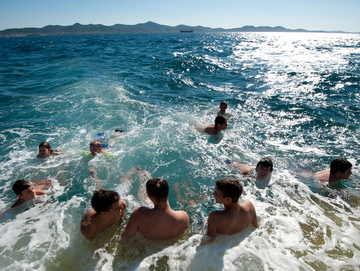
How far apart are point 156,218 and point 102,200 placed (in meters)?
0.82

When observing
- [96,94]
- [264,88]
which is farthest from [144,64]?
[264,88]

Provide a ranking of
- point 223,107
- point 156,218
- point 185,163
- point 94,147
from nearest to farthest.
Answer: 1. point 156,218
2. point 185,163
3. point 94,147
4. point 223,107

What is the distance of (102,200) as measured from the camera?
9.49 ft

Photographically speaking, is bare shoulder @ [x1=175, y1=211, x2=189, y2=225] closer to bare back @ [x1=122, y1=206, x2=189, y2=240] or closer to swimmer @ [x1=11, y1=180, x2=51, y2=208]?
bare back @ [x1=122, y1=206, x2=189, y2=240]

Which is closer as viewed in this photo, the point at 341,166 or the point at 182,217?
the point at 182,217

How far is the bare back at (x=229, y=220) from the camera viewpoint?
118 inches

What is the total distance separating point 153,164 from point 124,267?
2.85 meters

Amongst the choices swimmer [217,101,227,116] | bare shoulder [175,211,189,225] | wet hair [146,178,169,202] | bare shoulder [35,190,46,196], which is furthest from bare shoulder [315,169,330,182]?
bare shoulder [35,190,46,196]

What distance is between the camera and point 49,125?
25.8 ft

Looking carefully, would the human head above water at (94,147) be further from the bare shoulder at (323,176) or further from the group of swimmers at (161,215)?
the bare shoulder at (323,176)

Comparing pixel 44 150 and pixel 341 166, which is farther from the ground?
pixel 341 166

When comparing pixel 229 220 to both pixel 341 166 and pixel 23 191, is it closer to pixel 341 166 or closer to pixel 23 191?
pixel 341 166

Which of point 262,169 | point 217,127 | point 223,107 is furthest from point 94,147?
point 223,107

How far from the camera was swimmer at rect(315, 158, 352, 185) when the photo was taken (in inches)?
167
